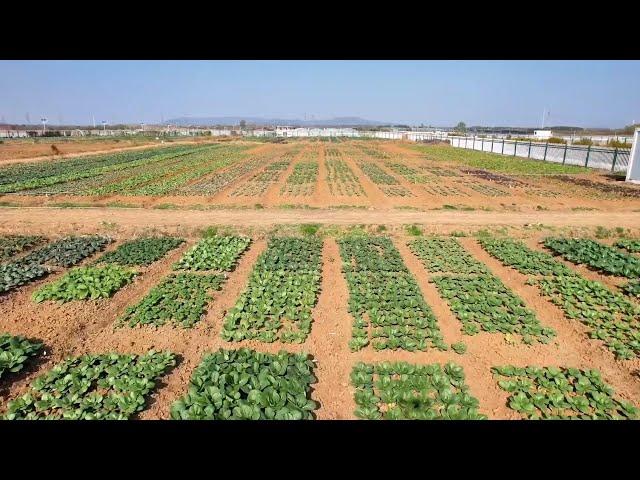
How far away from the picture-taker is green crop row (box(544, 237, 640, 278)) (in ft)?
36.3

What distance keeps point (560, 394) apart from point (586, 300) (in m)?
4.15

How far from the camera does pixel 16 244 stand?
528 inches

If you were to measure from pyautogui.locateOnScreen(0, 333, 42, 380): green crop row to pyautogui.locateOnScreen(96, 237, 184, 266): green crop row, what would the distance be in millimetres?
A: 4248

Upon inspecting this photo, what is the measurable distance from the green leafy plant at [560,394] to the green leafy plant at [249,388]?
10.2 feet

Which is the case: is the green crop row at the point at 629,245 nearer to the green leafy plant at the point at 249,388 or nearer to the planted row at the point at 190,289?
the green leafy plant at the point at 249,388

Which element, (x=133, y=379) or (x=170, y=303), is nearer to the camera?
(x=133, y=379)

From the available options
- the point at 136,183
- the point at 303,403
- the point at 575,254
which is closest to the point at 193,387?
the point at 303,403

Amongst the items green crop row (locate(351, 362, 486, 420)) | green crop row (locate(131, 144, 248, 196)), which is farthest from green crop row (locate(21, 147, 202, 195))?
green crop row (locate(351, 362, 486, 420))

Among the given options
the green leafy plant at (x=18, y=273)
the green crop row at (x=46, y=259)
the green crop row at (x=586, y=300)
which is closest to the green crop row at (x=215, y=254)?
the green crop row at (x=46, y=259)
